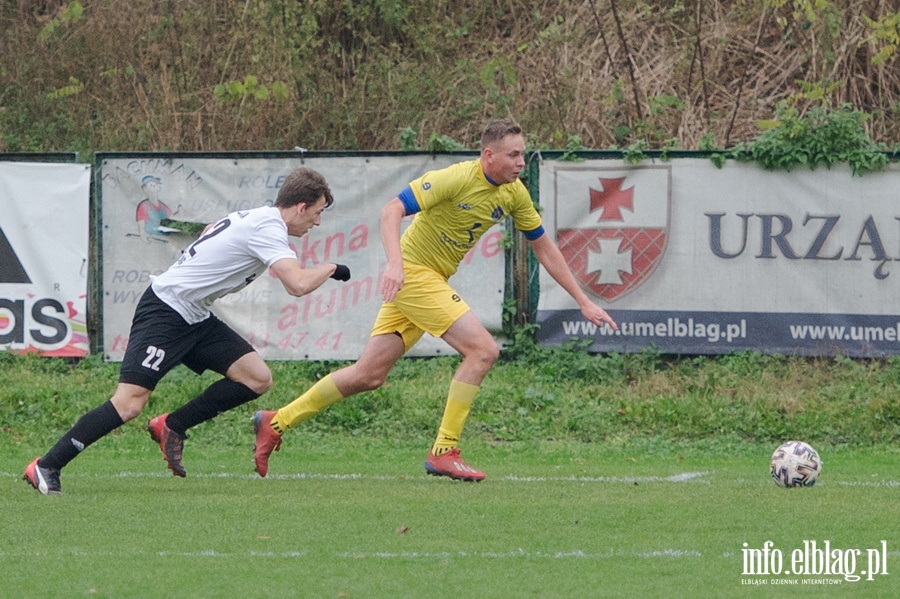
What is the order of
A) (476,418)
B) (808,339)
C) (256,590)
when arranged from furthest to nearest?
(808,339), (476,418), (256,590)

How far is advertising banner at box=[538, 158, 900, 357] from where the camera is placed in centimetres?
1205

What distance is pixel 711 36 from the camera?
1670 cm

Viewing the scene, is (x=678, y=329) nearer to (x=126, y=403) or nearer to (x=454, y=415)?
(x=454, y=415)

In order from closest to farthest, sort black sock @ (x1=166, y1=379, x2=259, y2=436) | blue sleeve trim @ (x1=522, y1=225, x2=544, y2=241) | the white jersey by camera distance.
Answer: the white jersey < black sock @ (x1=166, y1=379, x2=259, y2=436) < blue sleeve trim @ (x1=522, y1=225, x2=544, y2=241)

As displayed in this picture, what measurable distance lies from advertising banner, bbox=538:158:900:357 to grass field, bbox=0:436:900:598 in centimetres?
282

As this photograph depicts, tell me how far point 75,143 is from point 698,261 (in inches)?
321

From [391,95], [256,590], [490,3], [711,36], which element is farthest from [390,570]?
[490,3]

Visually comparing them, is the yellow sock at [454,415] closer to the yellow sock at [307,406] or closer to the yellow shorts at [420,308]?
the yellow shorts at [420,308]

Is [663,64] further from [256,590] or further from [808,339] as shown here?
[256,590]

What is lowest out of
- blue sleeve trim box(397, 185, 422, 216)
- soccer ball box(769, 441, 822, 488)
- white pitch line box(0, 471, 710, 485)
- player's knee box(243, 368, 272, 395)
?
white pitch line box(0, 471, 710, 485)

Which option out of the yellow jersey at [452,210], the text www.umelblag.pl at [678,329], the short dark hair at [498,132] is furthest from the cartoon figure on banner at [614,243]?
the short dark hair at [498,132]

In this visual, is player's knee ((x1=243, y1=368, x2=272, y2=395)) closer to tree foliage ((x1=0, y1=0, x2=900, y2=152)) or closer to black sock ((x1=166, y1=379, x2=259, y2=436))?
black sock ((x1=166, y1=379, x2=259, y2=436))

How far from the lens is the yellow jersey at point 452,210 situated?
8203mm

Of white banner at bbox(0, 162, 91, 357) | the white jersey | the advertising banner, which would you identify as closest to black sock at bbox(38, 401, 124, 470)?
the white jersey
